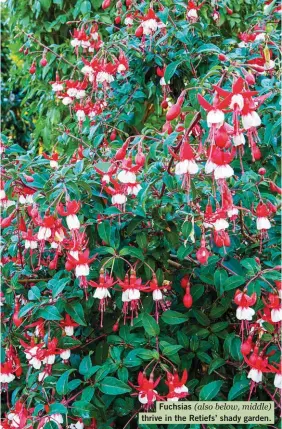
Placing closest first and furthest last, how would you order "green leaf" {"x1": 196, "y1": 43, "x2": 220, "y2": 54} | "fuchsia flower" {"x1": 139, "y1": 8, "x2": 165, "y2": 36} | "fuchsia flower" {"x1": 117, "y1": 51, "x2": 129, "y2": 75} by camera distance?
"green leaf" {"x1": 196, "y1": 43, "x2": 220, "y2": 54}, "fuchsia flower" {"x1": 139, "y1": 8, "x2": 165, "y2": 36}, "fuchsia flower" {"x1": 117, "y1": 51, "x2": 129, "y2": 75}

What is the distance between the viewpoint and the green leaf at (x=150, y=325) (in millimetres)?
1016

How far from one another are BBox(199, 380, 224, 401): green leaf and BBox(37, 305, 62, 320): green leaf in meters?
0.29

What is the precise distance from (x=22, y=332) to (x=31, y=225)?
0.26 m

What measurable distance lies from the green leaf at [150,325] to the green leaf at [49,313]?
0.15 m

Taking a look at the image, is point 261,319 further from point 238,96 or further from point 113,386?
point 238,96

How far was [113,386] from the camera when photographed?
98 centimetres

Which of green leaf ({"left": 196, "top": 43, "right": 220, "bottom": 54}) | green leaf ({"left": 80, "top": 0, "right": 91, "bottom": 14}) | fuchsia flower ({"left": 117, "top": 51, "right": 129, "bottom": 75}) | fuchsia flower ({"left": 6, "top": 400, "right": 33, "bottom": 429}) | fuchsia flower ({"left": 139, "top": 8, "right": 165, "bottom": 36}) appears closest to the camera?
green leaf ({"left": 196, "top": 43, "right": 220, "bottom": 54})

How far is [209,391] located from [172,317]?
145 mm

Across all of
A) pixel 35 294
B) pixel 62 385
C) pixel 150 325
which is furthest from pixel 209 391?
pixel 35 294

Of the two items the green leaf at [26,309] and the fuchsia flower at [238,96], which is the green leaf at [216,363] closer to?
the green leaf at [26,309]

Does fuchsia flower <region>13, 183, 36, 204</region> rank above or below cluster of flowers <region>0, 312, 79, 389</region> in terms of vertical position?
above

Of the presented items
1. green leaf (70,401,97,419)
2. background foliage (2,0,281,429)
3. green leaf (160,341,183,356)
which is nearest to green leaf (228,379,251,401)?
background foliage (2,0,281,429)

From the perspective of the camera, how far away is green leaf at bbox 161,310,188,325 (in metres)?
1.04

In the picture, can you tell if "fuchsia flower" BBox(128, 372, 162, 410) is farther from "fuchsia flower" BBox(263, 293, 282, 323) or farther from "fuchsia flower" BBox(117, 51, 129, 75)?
"fuchsia flower" BBox(117, 51, 129, 75)
